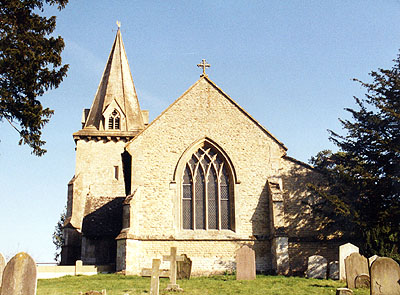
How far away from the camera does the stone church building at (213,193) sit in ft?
67.4

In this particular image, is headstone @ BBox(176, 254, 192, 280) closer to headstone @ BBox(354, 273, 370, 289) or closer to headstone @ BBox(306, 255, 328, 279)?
headstone @ BBox(306, 255, 328, 279)

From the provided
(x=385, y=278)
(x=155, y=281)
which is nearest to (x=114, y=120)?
(x=155, y=281)

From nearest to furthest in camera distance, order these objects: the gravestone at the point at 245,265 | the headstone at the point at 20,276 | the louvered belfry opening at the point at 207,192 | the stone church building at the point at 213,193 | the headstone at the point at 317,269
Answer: the headstone at the point at 20,276, the gravestone at the point at 245,265, the headstone at the point at 317,269, the stone church building at the point at 213,193, the louvered belfry opening at the point at 207,192

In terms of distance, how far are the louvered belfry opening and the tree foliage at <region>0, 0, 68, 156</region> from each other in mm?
7683

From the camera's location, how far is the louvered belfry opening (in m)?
21.7

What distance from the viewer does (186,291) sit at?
14.0 m

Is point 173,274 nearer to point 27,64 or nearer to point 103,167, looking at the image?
point 27,64

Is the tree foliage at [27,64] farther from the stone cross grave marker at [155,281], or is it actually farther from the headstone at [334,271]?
the headstone at [334,271]

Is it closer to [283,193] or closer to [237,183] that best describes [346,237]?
[283,193]

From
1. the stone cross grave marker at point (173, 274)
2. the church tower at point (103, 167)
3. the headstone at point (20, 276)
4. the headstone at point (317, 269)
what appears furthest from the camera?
the church tower at point (103, 167)

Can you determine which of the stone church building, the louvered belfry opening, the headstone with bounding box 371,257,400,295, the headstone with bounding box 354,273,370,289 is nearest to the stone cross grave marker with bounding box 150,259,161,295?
the headstone with bounding box 371,257,400,295

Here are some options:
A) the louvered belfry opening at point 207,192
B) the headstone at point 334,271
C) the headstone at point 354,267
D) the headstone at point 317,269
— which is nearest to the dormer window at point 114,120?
the louvered belfry opening at point 207,192

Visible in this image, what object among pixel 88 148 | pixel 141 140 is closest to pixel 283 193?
pixel 141 140

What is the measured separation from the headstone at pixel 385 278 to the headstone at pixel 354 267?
392 cm
